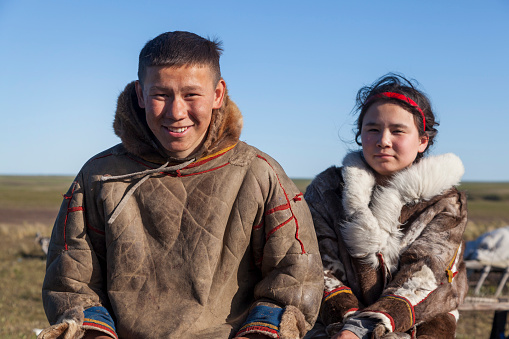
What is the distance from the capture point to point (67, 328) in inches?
97.9

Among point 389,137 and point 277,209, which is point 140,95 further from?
point 389,137

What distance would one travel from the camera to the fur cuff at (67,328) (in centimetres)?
245

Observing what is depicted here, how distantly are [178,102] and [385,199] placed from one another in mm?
1511

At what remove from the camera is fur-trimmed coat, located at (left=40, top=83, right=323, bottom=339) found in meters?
2.64

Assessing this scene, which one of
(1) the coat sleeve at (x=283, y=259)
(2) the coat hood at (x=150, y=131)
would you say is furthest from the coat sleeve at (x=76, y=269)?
(1) the coat sleeve at (x=283, y=259)

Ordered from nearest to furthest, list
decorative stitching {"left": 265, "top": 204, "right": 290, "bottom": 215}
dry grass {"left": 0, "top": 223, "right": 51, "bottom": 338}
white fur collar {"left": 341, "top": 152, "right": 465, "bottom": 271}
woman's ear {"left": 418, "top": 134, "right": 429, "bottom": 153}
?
decorative stitching {"left": 265, "top": 204, "right": 290, "bottom": 215}, white fur collar {"left": 341, "top": 152, "right": 465, "bottom": 271}, woman's ear {"left": 418, "top": 134, "right": 429, "bottom": 153}, dry grass {"left": 0, "top": 223, "right": 51, "bottom": 338}

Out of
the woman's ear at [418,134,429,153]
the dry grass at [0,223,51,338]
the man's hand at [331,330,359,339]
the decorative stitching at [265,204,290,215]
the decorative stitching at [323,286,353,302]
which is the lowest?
the dry grass at [0,223,51,338]

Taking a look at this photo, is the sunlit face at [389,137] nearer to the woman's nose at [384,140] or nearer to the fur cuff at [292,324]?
the woman's nose at [384,140]

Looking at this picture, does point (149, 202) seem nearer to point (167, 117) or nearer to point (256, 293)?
point (167, 117)

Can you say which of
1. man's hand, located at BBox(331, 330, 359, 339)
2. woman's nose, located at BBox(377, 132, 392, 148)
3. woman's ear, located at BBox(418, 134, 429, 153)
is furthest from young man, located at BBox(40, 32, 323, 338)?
woman's ear, located at BBox(418, 134, 429, 153)

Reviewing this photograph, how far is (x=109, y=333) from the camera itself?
2.57 meters

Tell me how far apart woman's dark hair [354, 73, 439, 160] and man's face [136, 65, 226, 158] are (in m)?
1.26

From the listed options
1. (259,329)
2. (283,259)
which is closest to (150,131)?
(283,259)

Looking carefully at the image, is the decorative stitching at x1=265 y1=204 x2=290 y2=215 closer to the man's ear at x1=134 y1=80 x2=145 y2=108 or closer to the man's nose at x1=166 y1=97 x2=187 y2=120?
the man's nose at x1=166 y1=97 x2=187 y2=120
